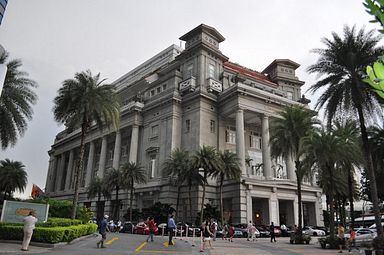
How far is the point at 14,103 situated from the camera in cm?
2708

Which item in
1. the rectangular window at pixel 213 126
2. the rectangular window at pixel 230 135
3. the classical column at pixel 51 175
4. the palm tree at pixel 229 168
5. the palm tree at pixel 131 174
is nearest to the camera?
the palm tree at pixel 229 168

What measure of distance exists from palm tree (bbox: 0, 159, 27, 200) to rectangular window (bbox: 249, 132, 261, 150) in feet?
149

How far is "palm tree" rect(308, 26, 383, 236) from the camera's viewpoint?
20.6m

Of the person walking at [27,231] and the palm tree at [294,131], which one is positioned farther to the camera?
the palm tree at [294,131]

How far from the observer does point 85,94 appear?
27.7 metres

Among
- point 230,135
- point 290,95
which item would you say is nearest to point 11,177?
point 230,135

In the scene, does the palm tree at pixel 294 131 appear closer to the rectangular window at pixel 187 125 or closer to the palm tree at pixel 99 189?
the rectangular window at pixel 187 125

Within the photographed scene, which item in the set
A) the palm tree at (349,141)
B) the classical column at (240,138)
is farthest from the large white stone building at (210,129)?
the palm tree at (349,141)

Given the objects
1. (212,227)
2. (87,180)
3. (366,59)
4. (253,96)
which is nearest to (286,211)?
(253,96)

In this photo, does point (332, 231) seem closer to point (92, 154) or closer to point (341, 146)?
point (341, 146)

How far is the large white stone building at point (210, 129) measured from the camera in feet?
153

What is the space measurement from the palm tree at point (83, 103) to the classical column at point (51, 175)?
6704 centimetres

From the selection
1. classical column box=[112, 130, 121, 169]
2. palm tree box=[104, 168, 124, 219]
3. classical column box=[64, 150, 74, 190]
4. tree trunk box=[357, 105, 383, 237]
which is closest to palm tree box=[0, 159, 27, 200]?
classical column box=[64, 150, 74, 190]

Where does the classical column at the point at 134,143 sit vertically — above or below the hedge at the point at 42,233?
above
